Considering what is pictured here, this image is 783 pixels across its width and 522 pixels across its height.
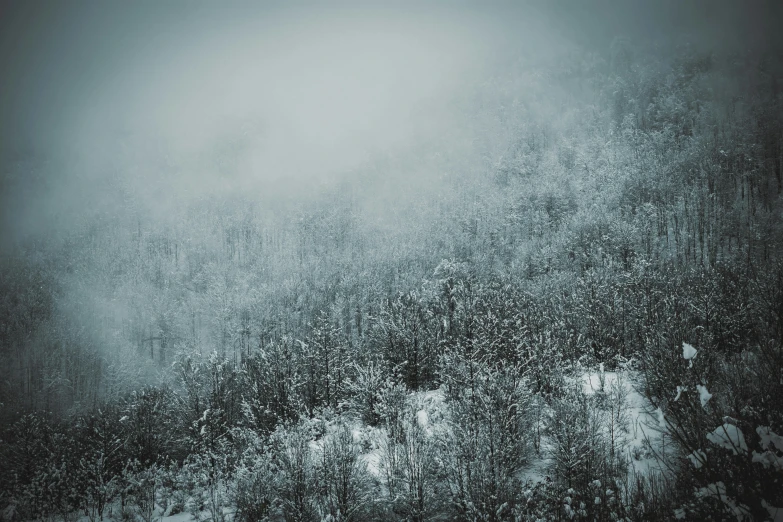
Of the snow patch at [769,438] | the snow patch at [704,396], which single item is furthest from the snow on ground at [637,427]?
the snow patch at [704,396]

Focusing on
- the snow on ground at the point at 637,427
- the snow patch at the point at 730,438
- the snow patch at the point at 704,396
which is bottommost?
the snow on ground at the point at 637,427

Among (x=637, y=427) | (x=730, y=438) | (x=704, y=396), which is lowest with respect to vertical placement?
(x=637, y=427)

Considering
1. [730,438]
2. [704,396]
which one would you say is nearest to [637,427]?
[730,438]

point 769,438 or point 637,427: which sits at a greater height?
point 769,438

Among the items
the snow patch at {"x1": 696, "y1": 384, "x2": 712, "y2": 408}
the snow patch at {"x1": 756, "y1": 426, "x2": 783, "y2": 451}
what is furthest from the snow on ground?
the snow patch at {"x1": 696, "y1": 384, "x2": 712, "y2": 408}

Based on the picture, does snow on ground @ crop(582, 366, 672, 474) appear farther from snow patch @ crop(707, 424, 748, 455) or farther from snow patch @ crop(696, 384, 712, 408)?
snow patch @ crop(696, 384, 712, 408)

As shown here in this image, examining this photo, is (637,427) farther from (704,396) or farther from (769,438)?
(704,396)

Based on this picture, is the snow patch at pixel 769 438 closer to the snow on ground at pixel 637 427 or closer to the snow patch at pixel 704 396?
the snow patch at pixel 704 396

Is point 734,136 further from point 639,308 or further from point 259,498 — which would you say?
point 259,498

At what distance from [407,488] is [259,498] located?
22.2 feet

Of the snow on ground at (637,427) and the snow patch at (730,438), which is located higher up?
the snow patch at (730,438)

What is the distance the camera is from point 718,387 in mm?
17719

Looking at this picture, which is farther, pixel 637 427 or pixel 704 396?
pixel 637 427

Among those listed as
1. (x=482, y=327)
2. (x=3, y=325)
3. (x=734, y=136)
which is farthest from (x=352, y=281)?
(x=734, y=136)
